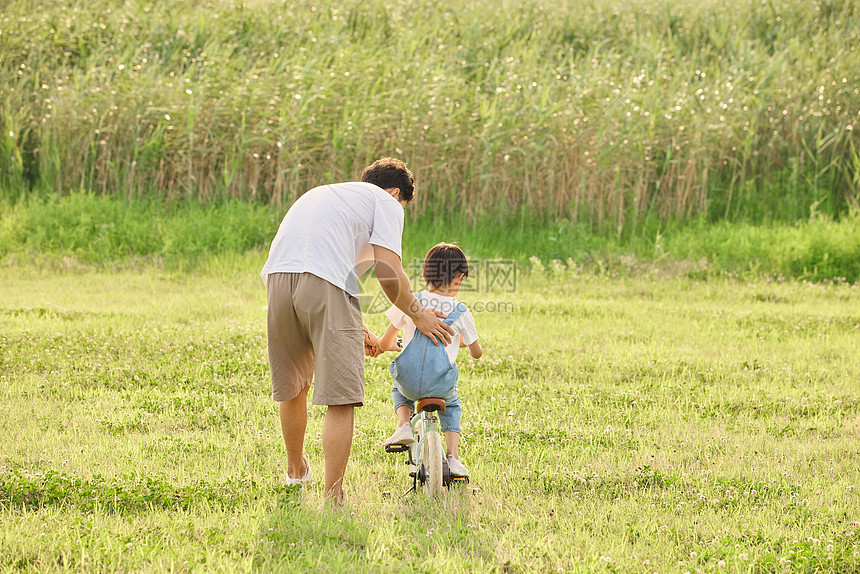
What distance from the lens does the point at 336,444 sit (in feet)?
13.9

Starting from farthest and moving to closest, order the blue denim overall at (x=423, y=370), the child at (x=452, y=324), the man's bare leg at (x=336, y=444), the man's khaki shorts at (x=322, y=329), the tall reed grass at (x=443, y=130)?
the tall reed grass at (x=443, y=130) → the child at (x=452, y=324) → the blue denim overall at (x=423, y=370) → the man's bare leg at (x=336, y=444) → the man's khaki shorts at (x=322, y=329)

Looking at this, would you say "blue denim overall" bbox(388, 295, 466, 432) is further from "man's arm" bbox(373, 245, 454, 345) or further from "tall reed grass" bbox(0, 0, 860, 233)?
"tall reed grass" bbox(0, 0, 860, 233)

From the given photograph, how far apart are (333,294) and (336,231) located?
33cm

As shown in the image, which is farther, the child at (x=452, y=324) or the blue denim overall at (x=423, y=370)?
the child at (x=452, y=324)

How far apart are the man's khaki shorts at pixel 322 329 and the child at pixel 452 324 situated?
36 cm

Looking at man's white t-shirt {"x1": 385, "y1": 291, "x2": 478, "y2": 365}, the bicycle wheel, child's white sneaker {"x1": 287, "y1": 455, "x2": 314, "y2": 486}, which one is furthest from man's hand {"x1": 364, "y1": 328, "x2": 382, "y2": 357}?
child's white sneaker {"x1": 287, "y1": 455, "x2": 314, "y2": 486}

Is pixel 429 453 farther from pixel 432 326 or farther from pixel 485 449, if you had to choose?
pixel 485 449

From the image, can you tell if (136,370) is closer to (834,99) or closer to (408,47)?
(408,47)

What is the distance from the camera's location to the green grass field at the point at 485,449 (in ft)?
12.5

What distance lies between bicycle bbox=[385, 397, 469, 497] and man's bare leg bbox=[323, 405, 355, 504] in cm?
40

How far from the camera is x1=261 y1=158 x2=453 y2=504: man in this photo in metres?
4.14

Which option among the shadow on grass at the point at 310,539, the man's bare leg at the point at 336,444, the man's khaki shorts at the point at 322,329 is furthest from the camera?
the man's bare leg at the point at 336,444

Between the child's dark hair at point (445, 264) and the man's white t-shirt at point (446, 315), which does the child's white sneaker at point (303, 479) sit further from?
the child's dark hair at point (445, 264)

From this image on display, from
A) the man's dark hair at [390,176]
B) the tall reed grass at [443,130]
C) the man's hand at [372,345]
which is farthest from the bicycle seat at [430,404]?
the tall reed grass at [443,130]
